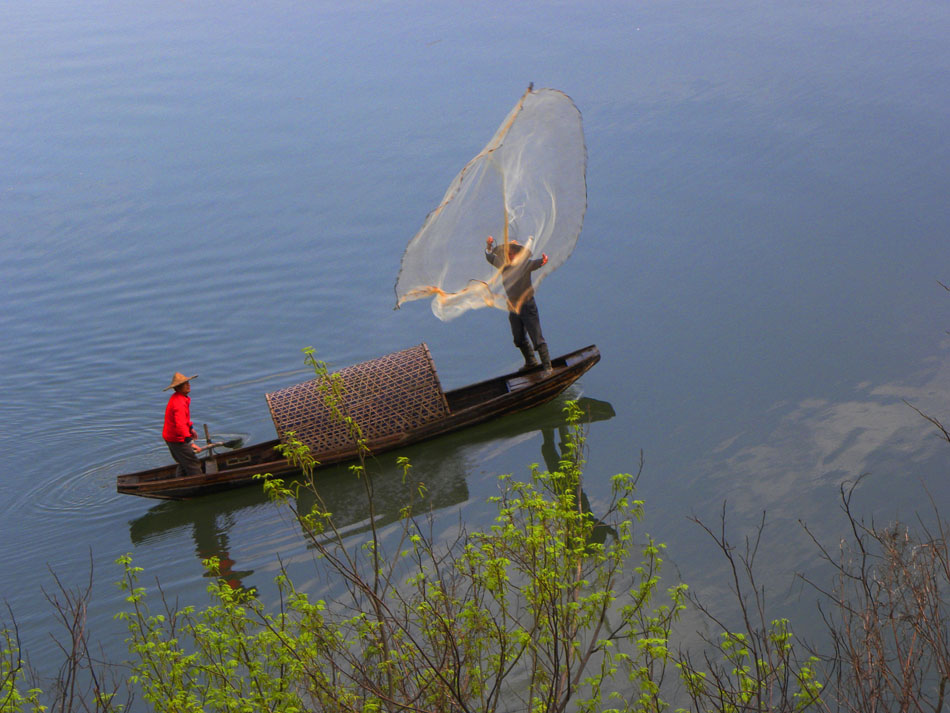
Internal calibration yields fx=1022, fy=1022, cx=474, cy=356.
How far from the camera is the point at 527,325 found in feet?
31.9

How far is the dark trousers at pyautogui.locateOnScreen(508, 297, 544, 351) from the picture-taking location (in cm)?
959

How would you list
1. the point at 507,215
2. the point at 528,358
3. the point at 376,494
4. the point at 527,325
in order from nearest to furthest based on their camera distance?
the point at 507,215 < the point at 376,494 < the point at 527,325 < the point at 528,358

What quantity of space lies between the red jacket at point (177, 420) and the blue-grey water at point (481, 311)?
0.74m

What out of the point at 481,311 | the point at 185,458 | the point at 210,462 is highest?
the point at 481,311

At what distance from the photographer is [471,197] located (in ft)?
27.7

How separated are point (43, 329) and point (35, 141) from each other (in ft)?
24.0

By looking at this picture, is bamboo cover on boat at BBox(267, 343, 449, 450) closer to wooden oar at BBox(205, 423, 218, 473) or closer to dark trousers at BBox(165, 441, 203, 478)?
wooden oar at BBox(205, 423, 218, 473)

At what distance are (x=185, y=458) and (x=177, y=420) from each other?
0.42m

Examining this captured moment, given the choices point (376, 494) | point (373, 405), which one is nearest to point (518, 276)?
point (373, 405)

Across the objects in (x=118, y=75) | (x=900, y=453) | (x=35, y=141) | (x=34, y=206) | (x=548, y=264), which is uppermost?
(x=118, y=75)

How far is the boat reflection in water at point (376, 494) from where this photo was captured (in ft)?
29.2

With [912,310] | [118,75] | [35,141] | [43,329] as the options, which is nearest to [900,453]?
[912,310]

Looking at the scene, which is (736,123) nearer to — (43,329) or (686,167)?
(686,167)

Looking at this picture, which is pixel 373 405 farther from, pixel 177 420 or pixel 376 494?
pixel 177 420
